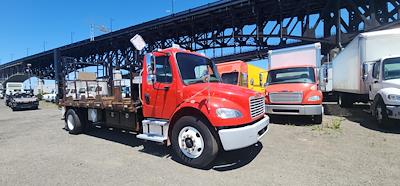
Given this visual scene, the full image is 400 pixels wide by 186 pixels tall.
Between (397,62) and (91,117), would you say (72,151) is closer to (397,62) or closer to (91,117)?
(91,117)

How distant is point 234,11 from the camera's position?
26672 millimetres

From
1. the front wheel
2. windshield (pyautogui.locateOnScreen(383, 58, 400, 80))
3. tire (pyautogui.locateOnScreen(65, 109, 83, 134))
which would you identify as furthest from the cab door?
windshield (pyautogui.locateOnScreen(383, 58, 400, 80))

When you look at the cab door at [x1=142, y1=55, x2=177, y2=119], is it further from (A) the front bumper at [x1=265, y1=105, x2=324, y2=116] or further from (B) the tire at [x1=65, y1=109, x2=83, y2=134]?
(A) the front bumper at [x1=265, y1=105, x2=324, y2=116]

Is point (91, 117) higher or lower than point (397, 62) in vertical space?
lower

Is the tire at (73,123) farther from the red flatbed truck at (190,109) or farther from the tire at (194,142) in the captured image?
the tire at (194,142)

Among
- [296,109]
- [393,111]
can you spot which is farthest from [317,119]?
[393,111]

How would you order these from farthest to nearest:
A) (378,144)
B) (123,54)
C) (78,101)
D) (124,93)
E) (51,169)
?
(123,54) → (78,101) → (124,93) → (378,144) → (51,169)

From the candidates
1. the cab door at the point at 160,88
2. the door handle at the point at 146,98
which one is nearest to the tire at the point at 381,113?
the cab door at the point at 160,88

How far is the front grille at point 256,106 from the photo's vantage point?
506 centimetres

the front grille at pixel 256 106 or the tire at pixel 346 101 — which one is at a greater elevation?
the front grille at pixel 256 106

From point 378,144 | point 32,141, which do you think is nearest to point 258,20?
point 378,144

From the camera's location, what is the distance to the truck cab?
24.1 feet

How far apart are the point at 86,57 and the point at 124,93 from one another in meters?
50.8

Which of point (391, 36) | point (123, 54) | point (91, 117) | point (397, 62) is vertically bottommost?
point (91, 117)
